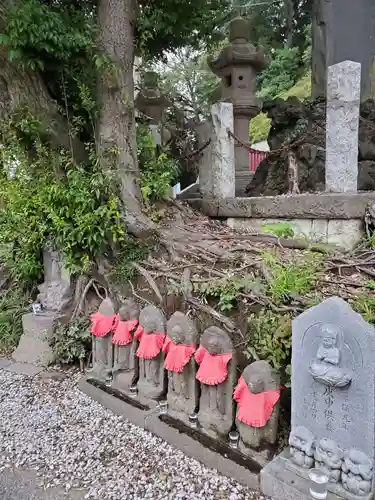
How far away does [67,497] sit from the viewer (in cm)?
247

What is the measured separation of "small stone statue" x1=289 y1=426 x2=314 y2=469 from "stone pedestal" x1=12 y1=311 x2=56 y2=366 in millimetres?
3104

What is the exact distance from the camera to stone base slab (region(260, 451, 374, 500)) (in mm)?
2197

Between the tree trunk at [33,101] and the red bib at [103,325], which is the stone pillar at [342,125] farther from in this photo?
the tree trunk at [33,101]

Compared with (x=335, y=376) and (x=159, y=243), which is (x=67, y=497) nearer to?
(x=335, y=376)

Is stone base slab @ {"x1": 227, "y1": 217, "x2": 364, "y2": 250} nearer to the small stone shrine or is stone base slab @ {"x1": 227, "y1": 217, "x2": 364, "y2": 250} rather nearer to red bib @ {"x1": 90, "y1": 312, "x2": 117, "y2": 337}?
red bib @ {"x1": 90, "y1": 312, "x2": 117, "y2": 337}

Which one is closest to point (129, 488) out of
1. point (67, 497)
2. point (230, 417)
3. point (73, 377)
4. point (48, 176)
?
point (67, 497)

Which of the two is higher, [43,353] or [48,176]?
[48,176]

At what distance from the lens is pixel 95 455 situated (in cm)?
286

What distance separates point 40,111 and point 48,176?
2.58ft

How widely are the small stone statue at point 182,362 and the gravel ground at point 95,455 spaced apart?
1.07 feet

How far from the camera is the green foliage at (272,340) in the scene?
2.79 metres

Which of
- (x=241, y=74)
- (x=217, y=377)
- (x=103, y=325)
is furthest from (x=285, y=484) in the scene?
(x=241, y=74)

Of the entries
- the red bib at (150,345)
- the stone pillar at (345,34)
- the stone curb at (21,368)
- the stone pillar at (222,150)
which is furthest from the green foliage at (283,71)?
the red bib at (150,345)

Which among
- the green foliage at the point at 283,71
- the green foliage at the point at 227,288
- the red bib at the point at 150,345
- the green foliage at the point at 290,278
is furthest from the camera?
the green foliage at the point at 283,71
